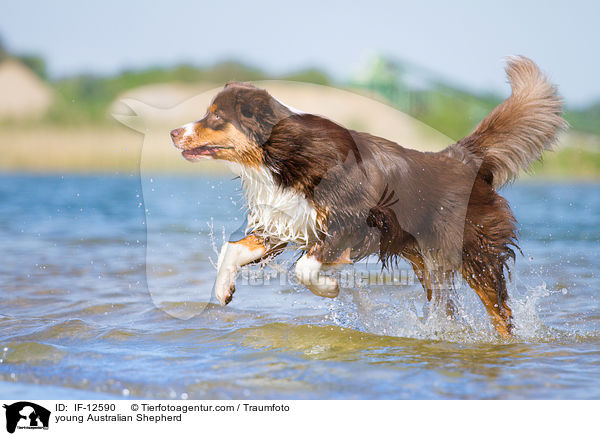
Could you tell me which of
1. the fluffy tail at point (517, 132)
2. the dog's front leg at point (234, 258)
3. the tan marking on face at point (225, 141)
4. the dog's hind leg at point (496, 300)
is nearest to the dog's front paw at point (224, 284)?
the dog's front leg at point (234, 258)

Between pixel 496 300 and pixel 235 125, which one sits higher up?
pixel 235 125

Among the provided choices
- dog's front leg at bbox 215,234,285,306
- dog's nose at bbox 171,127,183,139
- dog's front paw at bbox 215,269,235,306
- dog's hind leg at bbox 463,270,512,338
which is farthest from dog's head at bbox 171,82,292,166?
dog's hind leg at bbox 463,270,512,338

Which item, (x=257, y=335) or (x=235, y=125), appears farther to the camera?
(x=257, y=335)

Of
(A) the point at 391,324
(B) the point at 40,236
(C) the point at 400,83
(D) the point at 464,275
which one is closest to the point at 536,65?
(C) the point at 400,83

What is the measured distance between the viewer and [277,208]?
4.81 m

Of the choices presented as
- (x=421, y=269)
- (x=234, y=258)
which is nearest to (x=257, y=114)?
(x=234, y=258)

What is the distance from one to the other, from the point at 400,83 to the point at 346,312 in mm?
2135

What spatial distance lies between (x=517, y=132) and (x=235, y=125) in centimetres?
237

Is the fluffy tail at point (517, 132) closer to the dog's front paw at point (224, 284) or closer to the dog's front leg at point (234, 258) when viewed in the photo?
the dog's front leg at point (234, 258)

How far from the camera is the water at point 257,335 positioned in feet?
13.3

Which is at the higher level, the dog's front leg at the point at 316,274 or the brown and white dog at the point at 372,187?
the brown and white dog at the point at 372,187

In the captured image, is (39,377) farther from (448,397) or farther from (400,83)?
(400,83)

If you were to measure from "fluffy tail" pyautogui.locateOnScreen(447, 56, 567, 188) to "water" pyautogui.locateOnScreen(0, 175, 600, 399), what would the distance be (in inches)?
22.1

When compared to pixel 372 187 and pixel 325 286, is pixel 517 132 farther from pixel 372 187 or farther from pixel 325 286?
pixel 325 286
